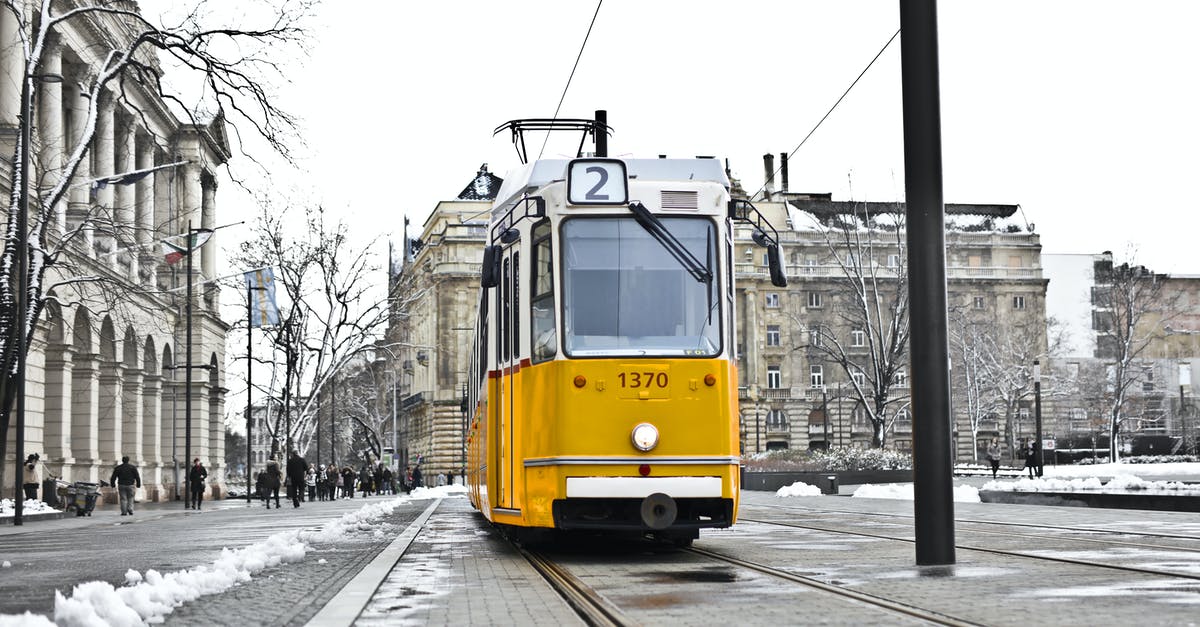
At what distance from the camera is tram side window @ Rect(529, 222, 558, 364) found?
46.9 feet

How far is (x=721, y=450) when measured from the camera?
45.9 feet

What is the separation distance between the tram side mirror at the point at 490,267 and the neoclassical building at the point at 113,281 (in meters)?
16.1

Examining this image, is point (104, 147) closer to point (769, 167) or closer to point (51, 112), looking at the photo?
point (51, 112)

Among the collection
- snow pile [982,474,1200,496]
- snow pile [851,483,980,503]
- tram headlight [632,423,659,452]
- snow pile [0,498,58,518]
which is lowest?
snow pile [851,483,980,503]

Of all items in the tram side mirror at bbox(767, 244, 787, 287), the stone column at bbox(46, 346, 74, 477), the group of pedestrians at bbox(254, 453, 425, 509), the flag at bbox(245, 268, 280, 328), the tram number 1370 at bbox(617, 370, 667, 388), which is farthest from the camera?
the flag at bbox(245, 268, 280, 328)

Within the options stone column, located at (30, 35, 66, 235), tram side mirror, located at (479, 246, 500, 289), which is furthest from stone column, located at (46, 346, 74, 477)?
tram side mirror, located at (479, 246, 500, 289)

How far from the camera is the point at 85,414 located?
4816 centimetres

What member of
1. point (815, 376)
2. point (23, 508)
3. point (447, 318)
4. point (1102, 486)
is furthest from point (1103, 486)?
point (815, 376)

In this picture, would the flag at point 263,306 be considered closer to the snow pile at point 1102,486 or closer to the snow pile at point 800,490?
the snow pile at point 800,490

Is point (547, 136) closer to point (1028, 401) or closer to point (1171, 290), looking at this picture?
point (1028, 401)

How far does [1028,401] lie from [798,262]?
1999 cm

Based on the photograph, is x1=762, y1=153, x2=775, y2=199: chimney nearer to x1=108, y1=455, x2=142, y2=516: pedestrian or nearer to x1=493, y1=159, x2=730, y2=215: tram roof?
x1=108, y1=455, x2=142, y2=516: pedestrian

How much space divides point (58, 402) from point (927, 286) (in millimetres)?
36770

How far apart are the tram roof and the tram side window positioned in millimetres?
530
